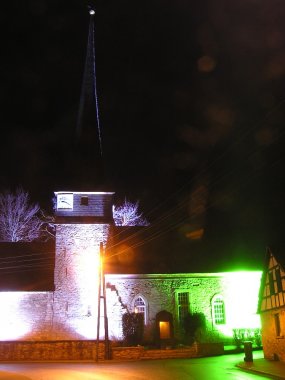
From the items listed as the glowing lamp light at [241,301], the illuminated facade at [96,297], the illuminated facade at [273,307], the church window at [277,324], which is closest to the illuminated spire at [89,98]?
the illuminated facade at [96,297]

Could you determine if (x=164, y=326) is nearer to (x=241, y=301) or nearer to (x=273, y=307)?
(x=241, y=301)

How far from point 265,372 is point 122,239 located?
21.0 metres

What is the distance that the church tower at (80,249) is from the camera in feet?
106

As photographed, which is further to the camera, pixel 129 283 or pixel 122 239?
pixel 122 239

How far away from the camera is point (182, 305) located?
3356cm

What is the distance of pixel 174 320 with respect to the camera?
3281 cm

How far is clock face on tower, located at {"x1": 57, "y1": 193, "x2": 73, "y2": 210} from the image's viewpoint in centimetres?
3538

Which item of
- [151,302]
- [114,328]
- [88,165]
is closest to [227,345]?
[151,302]

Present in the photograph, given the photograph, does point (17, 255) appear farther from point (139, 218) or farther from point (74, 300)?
point (139, 218)

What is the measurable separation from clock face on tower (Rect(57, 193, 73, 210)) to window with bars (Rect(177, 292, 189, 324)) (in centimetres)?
1117

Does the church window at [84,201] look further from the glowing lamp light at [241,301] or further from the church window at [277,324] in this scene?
the church window at [277,324]

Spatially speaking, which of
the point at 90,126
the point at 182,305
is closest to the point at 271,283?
the point at 182,305

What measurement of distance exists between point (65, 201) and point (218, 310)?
48.6 feet

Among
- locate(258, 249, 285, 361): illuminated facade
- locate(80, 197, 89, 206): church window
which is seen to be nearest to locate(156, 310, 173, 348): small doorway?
locate(258, 249, 285, 361): illuminated facade
